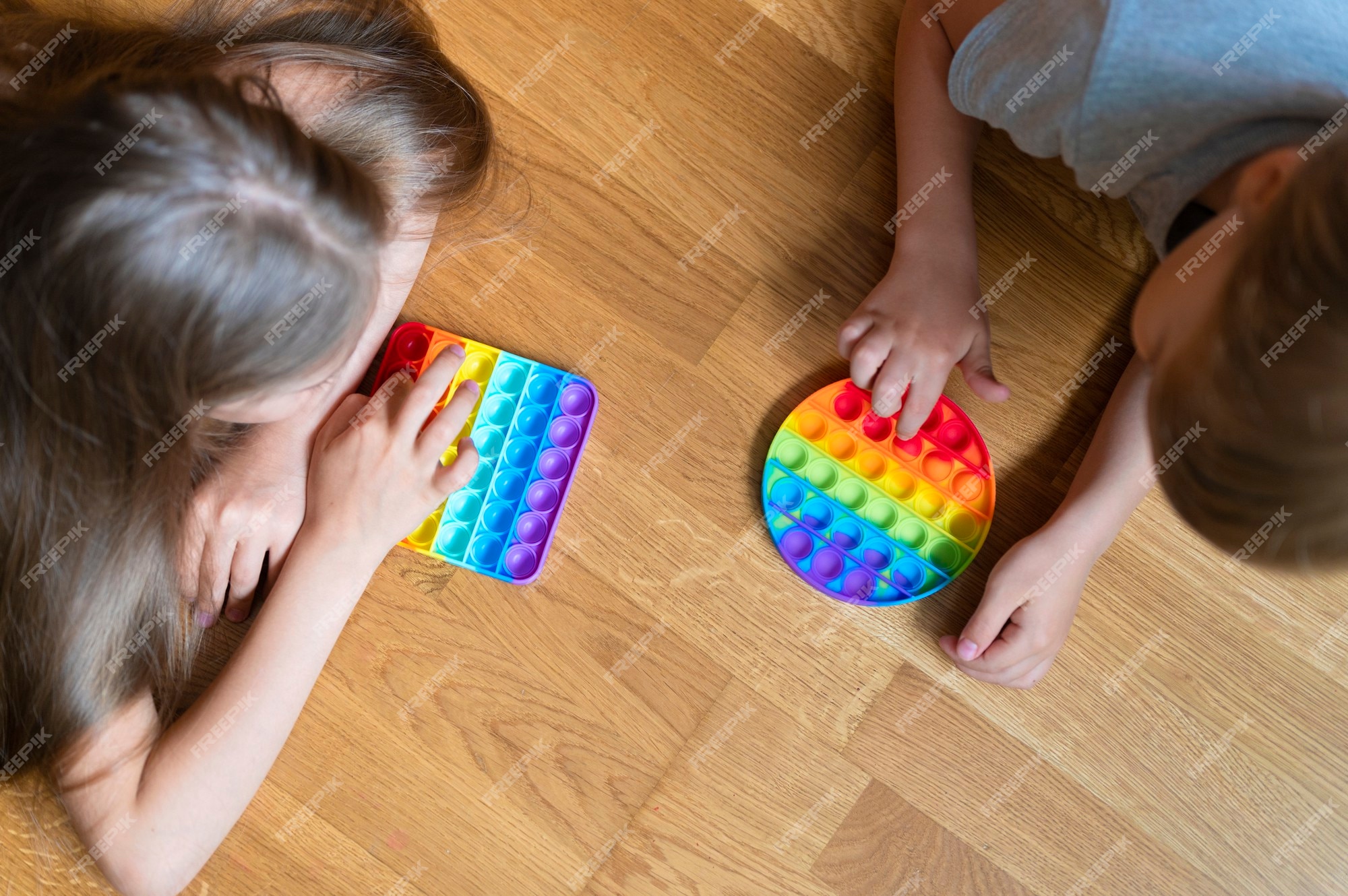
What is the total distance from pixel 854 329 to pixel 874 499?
121mm

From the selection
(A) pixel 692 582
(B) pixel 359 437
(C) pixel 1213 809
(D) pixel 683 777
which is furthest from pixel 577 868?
(C) pixel 1213 809

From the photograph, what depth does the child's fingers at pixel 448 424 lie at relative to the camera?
0.57 meters

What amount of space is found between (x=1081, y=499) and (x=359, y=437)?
491 mm

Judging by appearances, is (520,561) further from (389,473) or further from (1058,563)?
(1058,563)

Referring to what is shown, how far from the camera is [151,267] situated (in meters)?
0.39

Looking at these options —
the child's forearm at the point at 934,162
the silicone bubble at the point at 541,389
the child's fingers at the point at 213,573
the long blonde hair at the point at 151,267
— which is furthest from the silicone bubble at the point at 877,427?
the child's fingers at the point at 213,573

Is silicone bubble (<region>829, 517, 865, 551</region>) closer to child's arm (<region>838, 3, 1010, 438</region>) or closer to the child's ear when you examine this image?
→ child's arm (<region>838, 3, 1010, 438</region>)

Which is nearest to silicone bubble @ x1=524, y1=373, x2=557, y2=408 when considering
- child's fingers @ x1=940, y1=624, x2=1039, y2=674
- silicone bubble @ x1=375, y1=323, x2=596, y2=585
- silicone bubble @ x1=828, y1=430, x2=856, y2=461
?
silicone bubble @ x1=375, y1=323, x2=596, y2=585

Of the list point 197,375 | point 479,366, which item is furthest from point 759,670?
point 197,375

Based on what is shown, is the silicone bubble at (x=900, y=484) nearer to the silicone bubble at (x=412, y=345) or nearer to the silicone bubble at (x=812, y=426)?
the silicone bubble at (x=812, y=426)

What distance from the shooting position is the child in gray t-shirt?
0.34 metres

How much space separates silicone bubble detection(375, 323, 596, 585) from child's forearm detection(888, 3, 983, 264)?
0.26 meters

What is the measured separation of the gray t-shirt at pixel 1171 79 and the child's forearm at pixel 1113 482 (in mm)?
123

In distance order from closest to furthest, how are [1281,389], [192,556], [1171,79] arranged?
[1281,389] < [1171,79] < [192,556]
